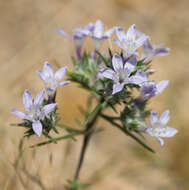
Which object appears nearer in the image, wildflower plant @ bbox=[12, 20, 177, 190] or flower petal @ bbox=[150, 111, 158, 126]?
wildflower plant @ bbox=[12, 20, 177, 190]

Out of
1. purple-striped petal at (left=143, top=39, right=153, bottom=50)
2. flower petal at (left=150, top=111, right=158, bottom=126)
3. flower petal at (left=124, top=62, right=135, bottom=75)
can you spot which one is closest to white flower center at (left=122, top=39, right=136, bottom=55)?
flower petal at (left=124, top=62, right=135, bottom=75)

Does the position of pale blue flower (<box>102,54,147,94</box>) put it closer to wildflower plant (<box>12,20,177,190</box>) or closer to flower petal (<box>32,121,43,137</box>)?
wildflower plant (<box>12,20,177,190</box>)

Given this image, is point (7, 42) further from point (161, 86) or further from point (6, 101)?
point (161, 86)

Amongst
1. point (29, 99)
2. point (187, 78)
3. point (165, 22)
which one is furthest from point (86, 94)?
point (29, 99)

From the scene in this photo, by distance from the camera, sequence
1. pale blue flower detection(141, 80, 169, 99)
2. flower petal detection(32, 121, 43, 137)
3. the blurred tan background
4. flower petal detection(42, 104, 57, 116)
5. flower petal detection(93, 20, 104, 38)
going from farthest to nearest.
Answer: the blurred tan background
flower petal detection(93, 20, 104, 38)
pale blue flower detection(141, 80, 169, 99)
flower petal detection(42, 104, 57, 116)
flower petal detection(32, 121, 43, 137)

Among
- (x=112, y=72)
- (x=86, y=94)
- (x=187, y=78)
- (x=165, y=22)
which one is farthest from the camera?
(x=165, y=22)
